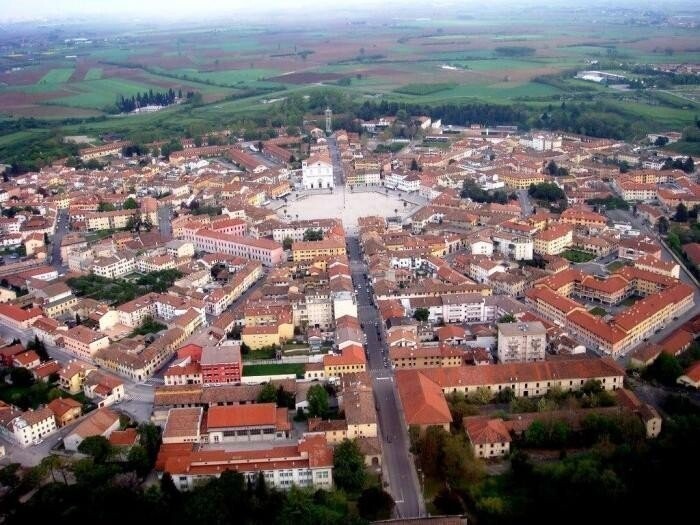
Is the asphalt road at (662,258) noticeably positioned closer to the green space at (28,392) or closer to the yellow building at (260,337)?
the yellow building at (260,337)

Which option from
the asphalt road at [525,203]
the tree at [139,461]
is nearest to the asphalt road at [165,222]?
the asphalt road at [525,203]

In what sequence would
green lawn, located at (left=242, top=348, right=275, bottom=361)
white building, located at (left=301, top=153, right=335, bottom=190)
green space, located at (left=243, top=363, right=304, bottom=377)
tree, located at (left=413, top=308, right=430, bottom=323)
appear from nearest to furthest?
1. green space, located at (left=243, top=363, right=304, bottom=377)
2. green lawn, located at (left=242, top=348, right=275, bottom=361)
3. tree, located at (left=413, top=308, right=430, bottom=323)
4. white building, located at (left=301, top=153, right=335, bottom=190)

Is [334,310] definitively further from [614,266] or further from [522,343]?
[614,266]

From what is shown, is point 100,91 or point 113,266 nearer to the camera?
point 113,266

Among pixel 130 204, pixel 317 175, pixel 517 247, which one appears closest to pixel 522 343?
pixel 517 247

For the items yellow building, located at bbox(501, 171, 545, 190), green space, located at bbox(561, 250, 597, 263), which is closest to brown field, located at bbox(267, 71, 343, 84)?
yellow building, located at bbox(501, 171, 545, 190)

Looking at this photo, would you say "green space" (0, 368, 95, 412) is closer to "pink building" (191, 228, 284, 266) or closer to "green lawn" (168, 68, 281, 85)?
"pink building" (191, 228, 284, 266)
